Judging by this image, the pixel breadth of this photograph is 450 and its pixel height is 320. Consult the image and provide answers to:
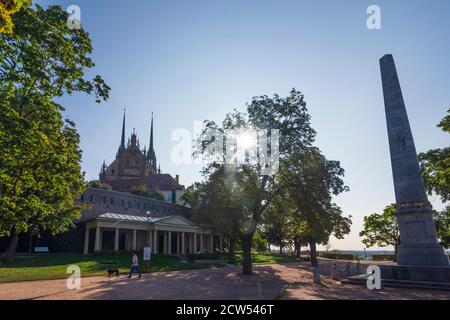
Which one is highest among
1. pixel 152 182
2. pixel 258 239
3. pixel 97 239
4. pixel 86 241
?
pixel 152 182

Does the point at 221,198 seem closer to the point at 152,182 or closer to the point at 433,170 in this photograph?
the point at 433,170

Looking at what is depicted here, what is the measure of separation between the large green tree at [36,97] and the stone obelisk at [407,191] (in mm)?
16788

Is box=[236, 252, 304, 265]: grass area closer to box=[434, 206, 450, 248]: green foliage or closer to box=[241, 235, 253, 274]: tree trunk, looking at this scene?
box=[241, 235, 253, 274]: tree trunk

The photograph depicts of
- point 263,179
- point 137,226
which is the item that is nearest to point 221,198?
point 263,179

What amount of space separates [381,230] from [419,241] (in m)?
37.4

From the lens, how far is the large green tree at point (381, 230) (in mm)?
48625

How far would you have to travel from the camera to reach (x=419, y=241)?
16.4m

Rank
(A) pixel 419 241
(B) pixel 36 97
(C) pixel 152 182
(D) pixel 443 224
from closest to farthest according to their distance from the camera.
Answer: (B) pixel 36 97
(A) pixel 419 241
(D) pixel 443 224
(C) pixel 152 182

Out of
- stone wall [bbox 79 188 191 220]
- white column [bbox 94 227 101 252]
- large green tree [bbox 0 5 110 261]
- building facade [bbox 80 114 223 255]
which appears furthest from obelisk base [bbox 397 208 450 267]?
white column [bbox 94 227 101 252]

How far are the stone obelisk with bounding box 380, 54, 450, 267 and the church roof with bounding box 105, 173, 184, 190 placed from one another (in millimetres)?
65684

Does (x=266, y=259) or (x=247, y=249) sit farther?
(x=266, y=259)

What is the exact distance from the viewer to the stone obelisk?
631 inches

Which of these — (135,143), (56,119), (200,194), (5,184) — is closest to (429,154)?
(200,194)

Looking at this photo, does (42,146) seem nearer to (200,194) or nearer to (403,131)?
(200,194)
